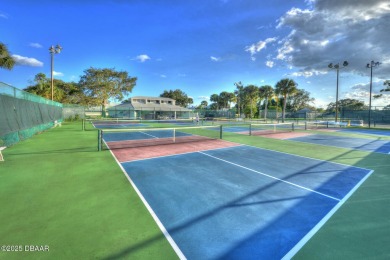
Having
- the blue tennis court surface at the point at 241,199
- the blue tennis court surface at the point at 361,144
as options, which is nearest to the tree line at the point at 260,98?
the blue tennis court surface at the point at 361,144

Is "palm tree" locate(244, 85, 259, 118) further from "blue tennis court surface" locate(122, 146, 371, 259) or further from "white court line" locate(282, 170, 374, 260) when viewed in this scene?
"white court line" locate(282, 170, 374, 260)

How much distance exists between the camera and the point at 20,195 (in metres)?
5.41

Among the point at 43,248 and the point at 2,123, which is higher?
the point at 2,123

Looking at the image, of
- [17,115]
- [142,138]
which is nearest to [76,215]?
[142,138]

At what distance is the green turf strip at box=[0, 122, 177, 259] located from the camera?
3.34m

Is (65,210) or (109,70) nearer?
(65,210)

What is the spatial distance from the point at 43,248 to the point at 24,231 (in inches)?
30.8

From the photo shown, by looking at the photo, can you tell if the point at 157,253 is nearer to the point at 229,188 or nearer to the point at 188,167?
the point at 229,188

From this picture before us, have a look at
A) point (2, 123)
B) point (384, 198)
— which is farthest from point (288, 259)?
point (2, 123)

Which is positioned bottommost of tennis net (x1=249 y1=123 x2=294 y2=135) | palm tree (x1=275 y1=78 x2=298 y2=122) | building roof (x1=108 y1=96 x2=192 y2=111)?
tennis net (x1=249 y1=123 x2=294 y2=135)

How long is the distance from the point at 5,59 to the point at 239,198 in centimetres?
2490

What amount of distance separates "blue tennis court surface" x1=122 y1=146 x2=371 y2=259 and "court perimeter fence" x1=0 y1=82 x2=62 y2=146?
25.4ft

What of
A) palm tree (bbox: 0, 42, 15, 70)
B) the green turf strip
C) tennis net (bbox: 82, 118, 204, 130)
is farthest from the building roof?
the green turf strip

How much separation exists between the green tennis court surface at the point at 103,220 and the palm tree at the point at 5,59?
17.9 metres
